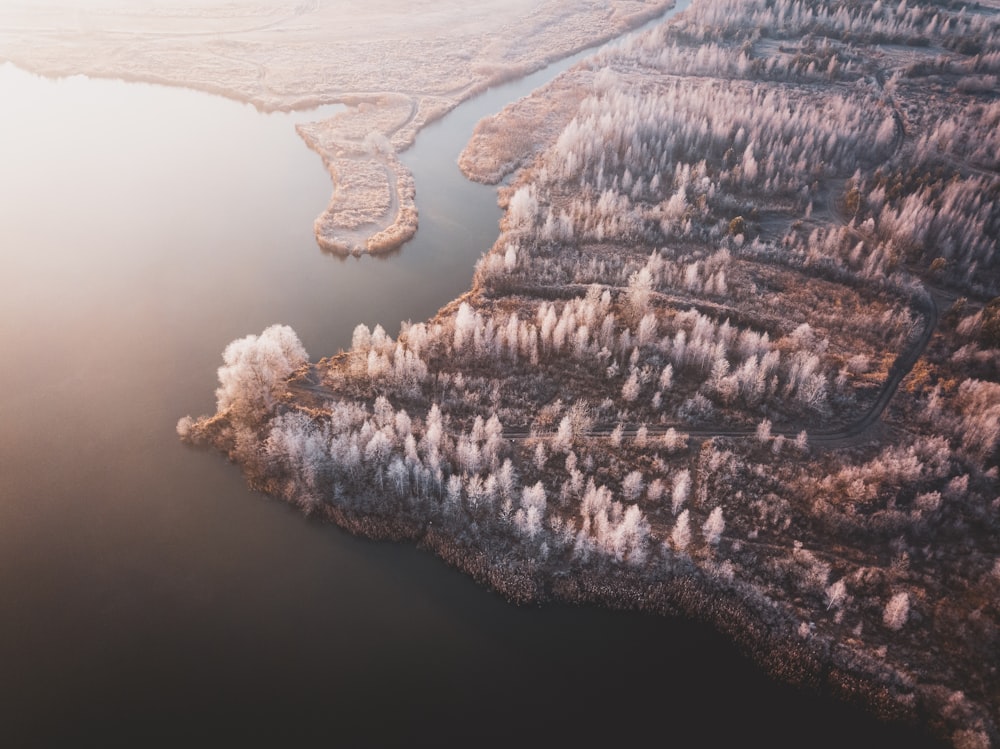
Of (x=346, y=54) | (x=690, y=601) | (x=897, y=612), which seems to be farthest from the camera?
(x=346, y=54)

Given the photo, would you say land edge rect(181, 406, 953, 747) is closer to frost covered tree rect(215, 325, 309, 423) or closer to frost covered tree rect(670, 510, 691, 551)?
frost covered tree rect(670, 510, 691, 551)

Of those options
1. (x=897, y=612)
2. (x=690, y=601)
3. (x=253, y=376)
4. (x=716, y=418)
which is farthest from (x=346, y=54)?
(x=897, y=612)

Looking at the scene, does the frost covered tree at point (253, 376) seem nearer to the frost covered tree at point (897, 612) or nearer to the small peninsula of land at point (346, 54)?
the small peninsula of land at point (346, 54)

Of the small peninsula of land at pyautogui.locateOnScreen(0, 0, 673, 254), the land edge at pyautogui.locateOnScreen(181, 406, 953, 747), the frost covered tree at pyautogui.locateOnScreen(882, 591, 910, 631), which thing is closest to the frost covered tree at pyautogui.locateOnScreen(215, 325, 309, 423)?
the land edge at pyautogui.locateOnScreen(181, 406, 953, 747)

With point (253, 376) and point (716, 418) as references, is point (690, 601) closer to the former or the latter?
point (716, 418)

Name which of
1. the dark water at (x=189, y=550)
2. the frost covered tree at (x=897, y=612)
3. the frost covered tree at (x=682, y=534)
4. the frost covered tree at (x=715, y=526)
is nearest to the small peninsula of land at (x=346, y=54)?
the dark water at (x=189, y=550)
